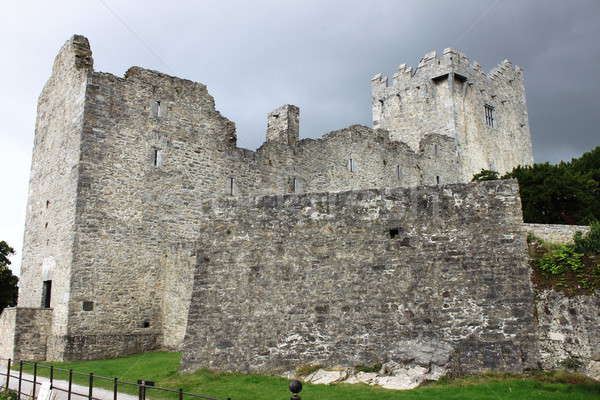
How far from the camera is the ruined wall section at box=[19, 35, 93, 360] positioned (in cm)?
2006

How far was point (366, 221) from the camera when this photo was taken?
13.3 meters

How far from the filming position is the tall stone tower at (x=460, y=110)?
37.3 meters

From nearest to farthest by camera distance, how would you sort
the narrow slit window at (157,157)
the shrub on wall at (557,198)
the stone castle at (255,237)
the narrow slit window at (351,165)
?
the stone castle at (255,237) < the narrow slit window at (157,157) < the shrub on wall at (557,198) < the narrow slit window at (351,165)

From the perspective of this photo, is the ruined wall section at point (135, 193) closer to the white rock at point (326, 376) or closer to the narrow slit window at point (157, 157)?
the narrow slit window at point (157, 157)

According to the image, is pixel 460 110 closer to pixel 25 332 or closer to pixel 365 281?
pixel 365 281

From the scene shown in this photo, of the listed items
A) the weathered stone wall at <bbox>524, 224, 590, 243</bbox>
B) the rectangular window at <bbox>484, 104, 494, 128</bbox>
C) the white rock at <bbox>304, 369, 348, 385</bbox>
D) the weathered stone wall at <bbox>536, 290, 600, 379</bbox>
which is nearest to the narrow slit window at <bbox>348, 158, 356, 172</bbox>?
the rectangular window at <bbox>484, 104, 494, 128</bbox>

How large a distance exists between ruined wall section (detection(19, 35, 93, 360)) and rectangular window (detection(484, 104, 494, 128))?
27714 mm

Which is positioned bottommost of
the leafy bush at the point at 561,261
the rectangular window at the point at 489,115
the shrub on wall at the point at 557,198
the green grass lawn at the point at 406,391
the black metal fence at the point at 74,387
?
the black metal fence at the point at 74,387

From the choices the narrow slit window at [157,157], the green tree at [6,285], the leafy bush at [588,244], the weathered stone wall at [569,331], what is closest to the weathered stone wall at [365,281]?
the weathered stone wall at [569,331]

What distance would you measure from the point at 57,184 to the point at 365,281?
13985mm

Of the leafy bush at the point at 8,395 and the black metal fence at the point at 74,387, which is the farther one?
the leafy bush at the point at 8,395

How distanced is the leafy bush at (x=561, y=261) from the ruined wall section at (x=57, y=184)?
14832 mm

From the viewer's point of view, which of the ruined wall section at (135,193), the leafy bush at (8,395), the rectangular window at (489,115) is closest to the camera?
the leafy bush at (8,395)

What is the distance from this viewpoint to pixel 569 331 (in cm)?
1101
